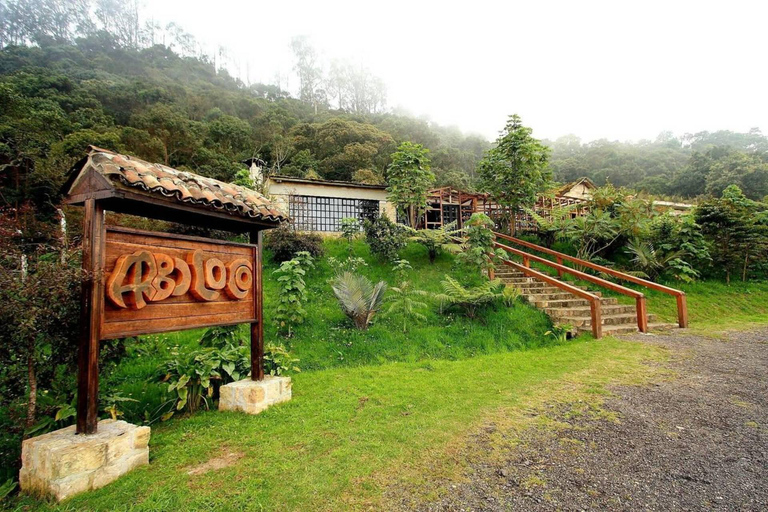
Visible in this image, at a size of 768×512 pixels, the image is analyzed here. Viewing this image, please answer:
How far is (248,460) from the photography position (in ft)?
9.91

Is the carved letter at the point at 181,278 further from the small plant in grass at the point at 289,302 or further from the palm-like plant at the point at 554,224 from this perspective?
the palm-like plant at the point at 554,224

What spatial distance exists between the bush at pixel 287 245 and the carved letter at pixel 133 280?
23.9ft

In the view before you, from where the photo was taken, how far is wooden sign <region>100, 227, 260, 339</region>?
3041mm

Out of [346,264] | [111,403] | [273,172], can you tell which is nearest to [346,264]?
[346,264]

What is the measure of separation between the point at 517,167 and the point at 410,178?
13.7ft

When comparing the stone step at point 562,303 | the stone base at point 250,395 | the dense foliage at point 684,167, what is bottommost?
the stone base at point 250,395

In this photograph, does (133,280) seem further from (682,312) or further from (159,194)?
(682,312)

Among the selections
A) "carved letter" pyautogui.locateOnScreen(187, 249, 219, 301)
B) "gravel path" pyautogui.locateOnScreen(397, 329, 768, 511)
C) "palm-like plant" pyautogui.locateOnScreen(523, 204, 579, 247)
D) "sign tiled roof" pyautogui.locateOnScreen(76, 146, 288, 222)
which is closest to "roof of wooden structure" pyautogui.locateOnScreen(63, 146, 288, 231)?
"sign tiled roof" pyautogui.locateOnScreen(76, 146, 288, 222)

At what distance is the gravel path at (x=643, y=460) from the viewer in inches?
96.2

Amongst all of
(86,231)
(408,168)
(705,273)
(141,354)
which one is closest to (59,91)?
(408,168)

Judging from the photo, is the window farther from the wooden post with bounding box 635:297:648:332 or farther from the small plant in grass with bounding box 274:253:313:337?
the wooden post with bounding box 635:297:648:332

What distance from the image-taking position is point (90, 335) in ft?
9.33

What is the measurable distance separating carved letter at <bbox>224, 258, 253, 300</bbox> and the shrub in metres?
6.99

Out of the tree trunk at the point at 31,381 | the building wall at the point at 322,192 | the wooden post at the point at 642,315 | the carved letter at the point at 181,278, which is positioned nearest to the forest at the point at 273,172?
the tree trunk at the point at 31,381
